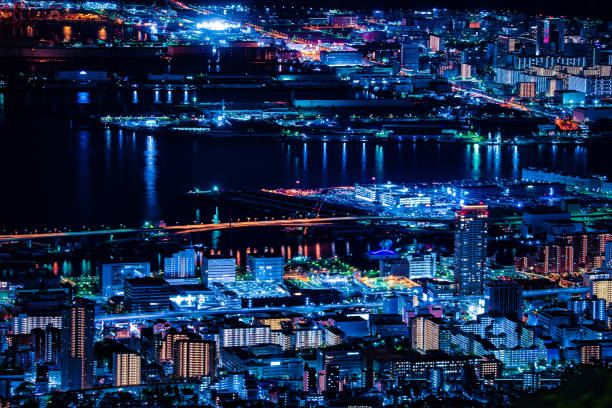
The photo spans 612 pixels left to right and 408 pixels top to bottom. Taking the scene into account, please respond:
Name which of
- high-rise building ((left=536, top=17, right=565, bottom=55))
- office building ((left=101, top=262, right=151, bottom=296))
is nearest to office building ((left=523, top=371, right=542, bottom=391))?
office building ((left=101, top=262, right=151, bottom=296))

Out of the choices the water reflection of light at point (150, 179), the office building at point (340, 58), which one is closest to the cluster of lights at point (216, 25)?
the office building at point (340, 58)

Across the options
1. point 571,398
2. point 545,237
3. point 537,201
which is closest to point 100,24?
point 537,201

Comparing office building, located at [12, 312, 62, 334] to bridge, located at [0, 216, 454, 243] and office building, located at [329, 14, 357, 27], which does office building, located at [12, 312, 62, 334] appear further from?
office building, located at [329, 14, 357, 27]

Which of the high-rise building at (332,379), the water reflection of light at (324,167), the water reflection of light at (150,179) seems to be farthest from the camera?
the water reflection of light at (324,167)

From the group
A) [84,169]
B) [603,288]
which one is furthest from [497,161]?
[603,288]

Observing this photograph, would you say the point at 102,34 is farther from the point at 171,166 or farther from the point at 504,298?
the point at 504,298

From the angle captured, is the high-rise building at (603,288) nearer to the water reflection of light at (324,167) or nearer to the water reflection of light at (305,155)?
the water reflection of light at (324,167)

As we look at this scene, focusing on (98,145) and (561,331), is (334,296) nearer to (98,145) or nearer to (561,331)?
(561,331)

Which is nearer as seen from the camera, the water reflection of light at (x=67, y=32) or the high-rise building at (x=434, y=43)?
the high-rise building at (x=434, y=43)
